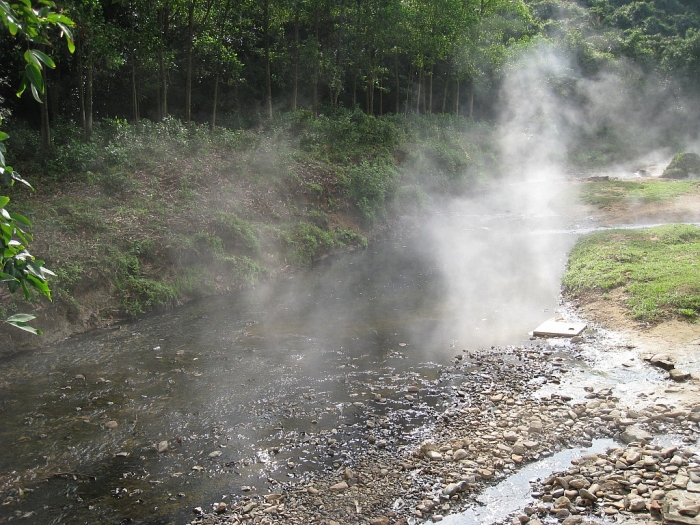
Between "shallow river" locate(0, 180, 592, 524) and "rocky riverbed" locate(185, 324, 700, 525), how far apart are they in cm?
32

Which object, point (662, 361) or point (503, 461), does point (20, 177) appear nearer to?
point (503, 461)

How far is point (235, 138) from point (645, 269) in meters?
13.2

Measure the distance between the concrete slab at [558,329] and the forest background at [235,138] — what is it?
7043mm

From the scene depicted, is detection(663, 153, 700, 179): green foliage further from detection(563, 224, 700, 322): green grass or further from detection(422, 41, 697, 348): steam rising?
detection(563, 224, 700, 322): green grass

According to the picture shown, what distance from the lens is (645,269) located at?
12133 mm

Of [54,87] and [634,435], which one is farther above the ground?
[54,87]

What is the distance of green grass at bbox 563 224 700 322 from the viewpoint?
10.1 metres

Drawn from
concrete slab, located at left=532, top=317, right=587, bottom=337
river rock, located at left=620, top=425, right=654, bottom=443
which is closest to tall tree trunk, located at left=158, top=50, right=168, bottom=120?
concrete slab, located at left=532, top=317, right=587, bottom=337

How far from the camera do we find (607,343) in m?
9.50

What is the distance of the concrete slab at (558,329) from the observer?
1002 centimetres

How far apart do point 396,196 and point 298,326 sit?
35.6ft

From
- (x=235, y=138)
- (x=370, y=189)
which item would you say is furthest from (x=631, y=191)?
(x=235, y=138)

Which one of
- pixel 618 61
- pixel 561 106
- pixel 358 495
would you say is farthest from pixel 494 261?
pixel 618 61

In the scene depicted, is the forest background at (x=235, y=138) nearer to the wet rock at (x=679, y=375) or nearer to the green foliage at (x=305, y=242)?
the green foliage at (x=305, y=242)
